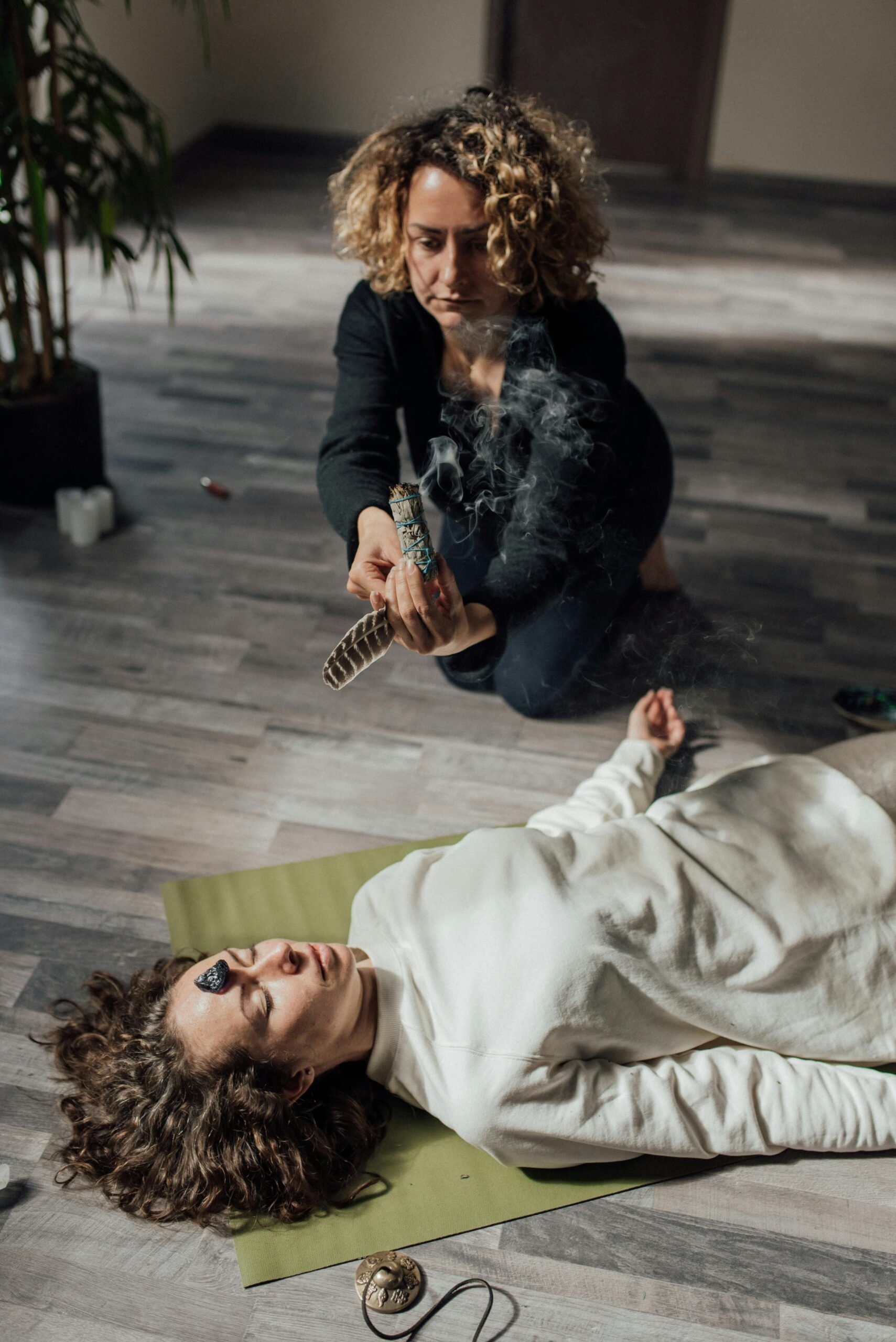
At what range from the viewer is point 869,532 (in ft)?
8.64

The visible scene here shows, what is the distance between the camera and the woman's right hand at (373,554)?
116 cm

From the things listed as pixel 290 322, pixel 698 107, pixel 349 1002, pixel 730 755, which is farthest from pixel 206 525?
pixel 698 107

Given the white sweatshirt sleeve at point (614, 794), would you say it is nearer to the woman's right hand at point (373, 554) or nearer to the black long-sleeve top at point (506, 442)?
the black long-sleeve top at point (506, 442)

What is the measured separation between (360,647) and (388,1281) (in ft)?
2.25

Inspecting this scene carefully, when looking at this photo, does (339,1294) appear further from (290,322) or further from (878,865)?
(290,322)

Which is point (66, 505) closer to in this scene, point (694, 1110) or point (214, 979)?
point (214, 979)

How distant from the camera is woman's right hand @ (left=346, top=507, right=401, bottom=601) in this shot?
3.80 ft

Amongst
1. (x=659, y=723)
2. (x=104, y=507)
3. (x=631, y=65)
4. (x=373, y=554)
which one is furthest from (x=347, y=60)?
(x=373, y=554)

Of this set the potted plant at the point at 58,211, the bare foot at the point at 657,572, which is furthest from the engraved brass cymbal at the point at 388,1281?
the potted plant at the point at 58,211

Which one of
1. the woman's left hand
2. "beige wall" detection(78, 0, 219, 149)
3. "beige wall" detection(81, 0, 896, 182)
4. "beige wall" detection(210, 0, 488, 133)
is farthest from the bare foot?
"beige wall" detection(210, 0, 488, 133)

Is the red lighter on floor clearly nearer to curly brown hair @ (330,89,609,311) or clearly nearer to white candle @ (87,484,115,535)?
white candle @ (87,484,115,535)

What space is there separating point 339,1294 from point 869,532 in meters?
2.02

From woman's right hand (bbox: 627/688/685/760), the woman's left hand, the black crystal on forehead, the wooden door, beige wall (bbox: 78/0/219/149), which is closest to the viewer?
the woman's left hand

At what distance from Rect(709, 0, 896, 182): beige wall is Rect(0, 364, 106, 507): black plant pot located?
10.6 ft
